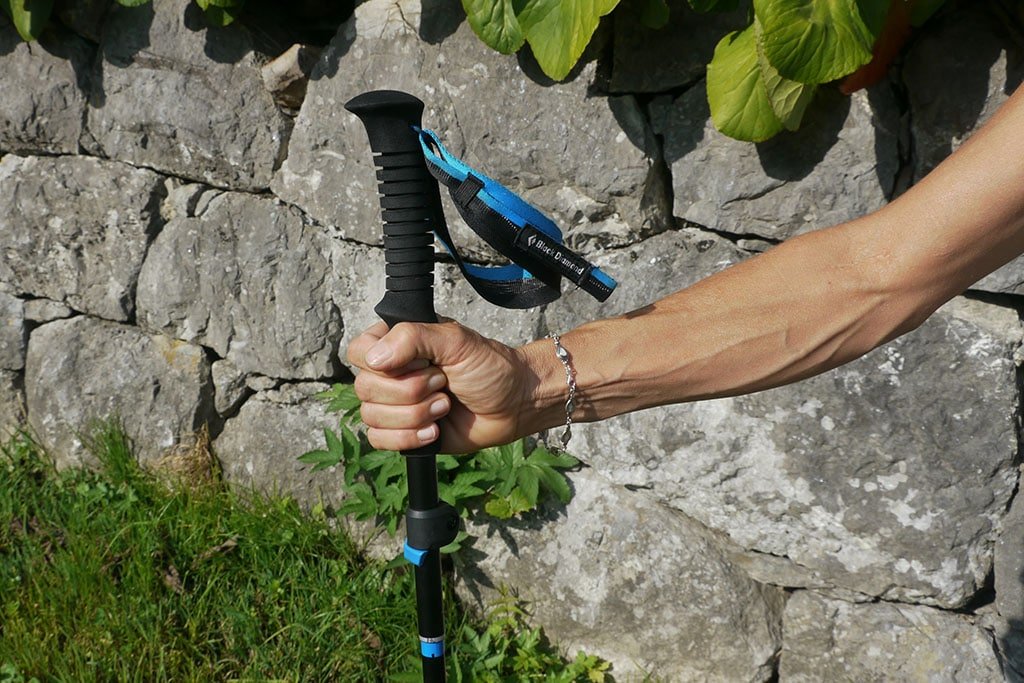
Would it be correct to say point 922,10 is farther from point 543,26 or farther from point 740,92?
point 543,26

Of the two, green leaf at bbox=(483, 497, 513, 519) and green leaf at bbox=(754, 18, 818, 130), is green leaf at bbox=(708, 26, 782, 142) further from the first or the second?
green leaf at bbox=(483, 497, 513, 519)

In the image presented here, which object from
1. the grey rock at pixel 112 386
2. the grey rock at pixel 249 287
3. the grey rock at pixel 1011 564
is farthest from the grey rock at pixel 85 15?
the grey rock at pixel 1011 564

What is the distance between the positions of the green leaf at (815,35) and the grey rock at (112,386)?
212 centimetres

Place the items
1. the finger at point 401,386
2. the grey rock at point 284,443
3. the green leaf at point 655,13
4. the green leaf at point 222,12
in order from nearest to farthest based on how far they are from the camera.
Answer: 1. the finger at point 401,386
2. the green leaf at point 655,13
3. the green leaf at point 222,12
4. the grey rock at point 284,443

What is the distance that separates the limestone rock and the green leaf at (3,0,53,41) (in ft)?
7.03

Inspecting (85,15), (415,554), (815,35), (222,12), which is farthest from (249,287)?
(815,35)

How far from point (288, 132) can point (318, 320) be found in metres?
0.60

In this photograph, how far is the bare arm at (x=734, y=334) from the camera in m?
1.51

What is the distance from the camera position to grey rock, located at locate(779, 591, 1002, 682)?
8.02 ft

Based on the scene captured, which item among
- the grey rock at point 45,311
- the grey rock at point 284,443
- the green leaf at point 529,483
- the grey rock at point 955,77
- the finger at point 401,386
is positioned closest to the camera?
the finger at point 401,386

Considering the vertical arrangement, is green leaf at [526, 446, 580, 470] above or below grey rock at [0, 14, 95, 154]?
below

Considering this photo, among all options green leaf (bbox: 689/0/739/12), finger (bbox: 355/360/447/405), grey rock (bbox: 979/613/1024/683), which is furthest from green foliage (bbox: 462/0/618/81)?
grey rock (bbox: 979/613/1024/683)

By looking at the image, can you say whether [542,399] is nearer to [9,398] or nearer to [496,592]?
[496,592]

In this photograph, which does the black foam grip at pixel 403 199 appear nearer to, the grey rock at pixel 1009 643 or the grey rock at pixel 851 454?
the grey rock at pixel 851 454
